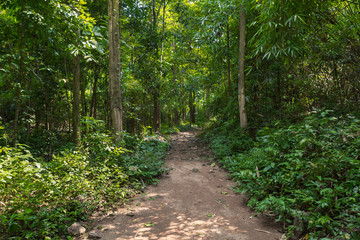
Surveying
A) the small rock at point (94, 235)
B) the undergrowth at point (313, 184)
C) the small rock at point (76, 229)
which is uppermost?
the undergrowth at point (313, 184)

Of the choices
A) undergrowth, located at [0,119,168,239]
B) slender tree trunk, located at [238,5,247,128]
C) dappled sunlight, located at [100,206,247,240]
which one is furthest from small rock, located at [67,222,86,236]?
slender tree trunk, located at [238,5,247,128]

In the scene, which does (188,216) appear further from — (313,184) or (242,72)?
(242,72)

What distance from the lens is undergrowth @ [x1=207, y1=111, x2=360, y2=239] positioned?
2.63 meters

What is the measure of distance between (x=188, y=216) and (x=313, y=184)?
7.09 feet

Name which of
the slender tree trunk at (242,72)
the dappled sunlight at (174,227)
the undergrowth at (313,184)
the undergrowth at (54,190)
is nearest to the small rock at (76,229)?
the undergrowth at (54,190)

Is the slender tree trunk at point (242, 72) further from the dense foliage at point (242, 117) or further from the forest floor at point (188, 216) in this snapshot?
the forest floor at point (188, 216)

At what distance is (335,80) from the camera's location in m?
6.19

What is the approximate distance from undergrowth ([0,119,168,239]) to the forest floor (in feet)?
1.28

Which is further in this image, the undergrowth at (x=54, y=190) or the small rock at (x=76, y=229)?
the small rock at (x=76, y=229)

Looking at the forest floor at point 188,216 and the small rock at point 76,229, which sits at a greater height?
the small rock at point 76,229

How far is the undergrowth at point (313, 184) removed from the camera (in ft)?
8.63

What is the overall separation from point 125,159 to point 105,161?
967 mm

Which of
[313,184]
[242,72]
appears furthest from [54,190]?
[242,72]

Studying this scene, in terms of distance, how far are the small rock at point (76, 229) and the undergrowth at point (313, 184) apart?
2.86 meters
